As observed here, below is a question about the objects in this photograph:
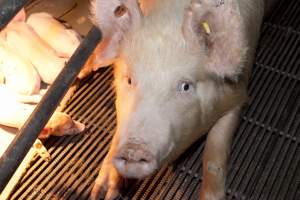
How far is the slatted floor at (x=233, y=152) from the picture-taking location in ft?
7.73

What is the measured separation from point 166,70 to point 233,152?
30.6 inches

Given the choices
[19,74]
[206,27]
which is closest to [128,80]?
[206,27]

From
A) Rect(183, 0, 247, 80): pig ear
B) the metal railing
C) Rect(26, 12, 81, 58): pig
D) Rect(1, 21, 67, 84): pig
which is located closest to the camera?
the metal railing

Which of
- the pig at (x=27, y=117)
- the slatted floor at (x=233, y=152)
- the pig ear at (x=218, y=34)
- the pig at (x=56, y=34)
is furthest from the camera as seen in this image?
the pig at (x=56, y=34)

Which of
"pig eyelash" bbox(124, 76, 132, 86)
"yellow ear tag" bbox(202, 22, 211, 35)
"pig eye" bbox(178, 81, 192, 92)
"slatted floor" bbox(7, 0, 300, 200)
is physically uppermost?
"yellow ear tag" bbox(202, 22, 211, 35)

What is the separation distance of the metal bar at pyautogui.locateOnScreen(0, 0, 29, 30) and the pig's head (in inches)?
28.4

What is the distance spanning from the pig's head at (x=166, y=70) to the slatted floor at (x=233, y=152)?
1.09 feet

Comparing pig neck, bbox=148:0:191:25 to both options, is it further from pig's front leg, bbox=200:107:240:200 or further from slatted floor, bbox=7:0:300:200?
slatted floor, bbox=7:0:300:200

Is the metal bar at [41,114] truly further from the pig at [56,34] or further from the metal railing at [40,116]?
the pig at [56,34]

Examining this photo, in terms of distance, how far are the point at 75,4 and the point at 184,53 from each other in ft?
6.28

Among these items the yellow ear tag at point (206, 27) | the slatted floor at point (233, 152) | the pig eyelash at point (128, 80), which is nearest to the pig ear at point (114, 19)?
the pig eyelash at point (128, 80)

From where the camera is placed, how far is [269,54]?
3039 mm

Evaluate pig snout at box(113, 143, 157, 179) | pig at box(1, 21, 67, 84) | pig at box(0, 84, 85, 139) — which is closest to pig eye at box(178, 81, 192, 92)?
pig snout at box(113, 143, 157, 179)

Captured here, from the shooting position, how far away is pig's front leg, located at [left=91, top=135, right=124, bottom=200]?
232 centimetres
